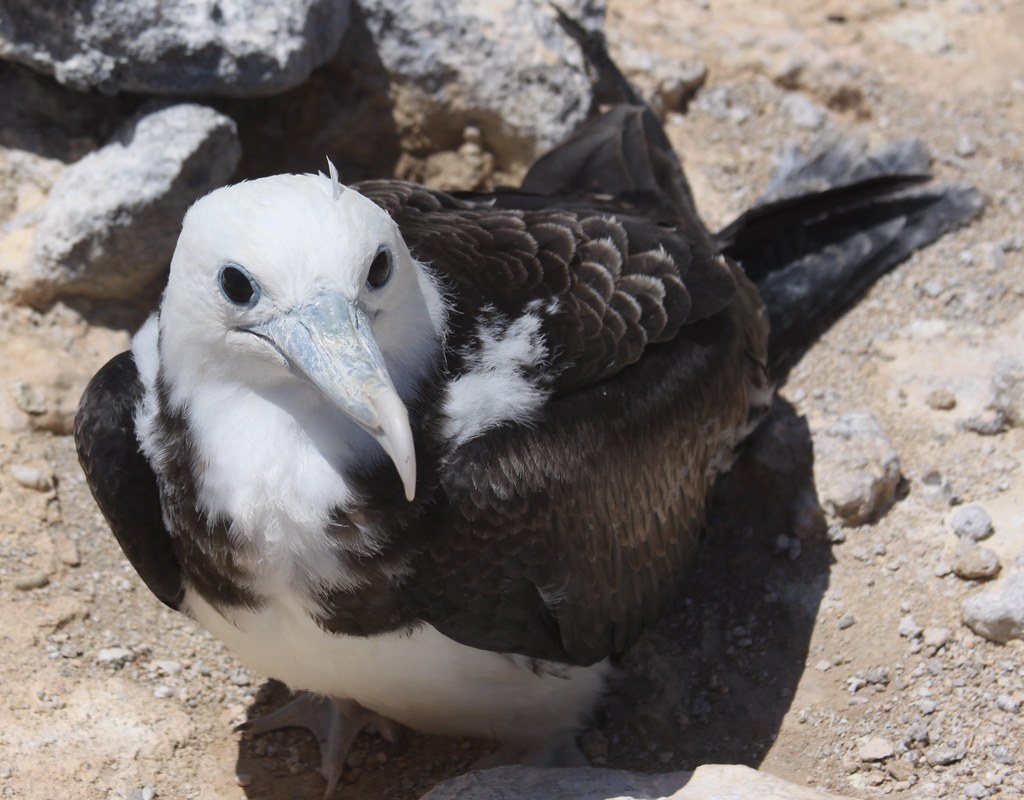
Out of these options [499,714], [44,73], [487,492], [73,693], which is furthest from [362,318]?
[44,73]

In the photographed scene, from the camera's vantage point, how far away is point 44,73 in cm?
732

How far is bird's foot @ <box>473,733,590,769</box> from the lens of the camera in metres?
5.96

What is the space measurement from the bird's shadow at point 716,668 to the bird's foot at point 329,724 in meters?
0.07

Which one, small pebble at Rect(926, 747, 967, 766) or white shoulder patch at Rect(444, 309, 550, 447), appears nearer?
white shoulder patch at Rect(444, 309, 550, 447)

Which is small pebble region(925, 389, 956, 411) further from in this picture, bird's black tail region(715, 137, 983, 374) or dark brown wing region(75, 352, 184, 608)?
dark brown wing region(75, 352, 184, 608)

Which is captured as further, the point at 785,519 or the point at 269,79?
the point at 269,79

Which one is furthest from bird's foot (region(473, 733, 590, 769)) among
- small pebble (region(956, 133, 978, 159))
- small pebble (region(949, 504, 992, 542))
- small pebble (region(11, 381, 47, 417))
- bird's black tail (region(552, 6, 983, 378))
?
small pebble (region(956, 133, 978, 159))

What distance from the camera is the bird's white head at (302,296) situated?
4062 millimetres

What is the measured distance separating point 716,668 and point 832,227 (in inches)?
108

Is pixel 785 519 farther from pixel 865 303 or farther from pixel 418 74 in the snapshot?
pixel 418 74

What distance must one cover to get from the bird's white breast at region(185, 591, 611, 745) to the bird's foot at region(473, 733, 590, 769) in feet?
0.17

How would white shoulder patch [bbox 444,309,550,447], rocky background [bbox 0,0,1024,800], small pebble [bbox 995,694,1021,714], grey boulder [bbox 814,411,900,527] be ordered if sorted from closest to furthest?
1. white shoulder patch [bbox 444,309,550,447]
2. small pebble [bbox 995,694,1021,714]
3. rocky background [bbox 0,0,1024,800]
4. grey boulder [bbox 814,411,900,527]

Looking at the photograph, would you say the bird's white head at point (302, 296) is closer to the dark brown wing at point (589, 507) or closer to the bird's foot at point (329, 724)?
the dark brown wing at point (589, 507)

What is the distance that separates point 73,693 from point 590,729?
2.26 metres
